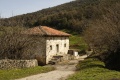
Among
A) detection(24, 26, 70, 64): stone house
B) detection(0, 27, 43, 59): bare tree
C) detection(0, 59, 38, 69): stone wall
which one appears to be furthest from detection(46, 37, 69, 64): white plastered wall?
detection(0, 59, 38, 69): stone wall

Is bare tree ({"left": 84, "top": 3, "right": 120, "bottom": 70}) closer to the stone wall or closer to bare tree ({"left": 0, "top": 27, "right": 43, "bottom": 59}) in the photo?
bare tree ({"left": 0, "top": 27, "right": 43, "bottom": 59})

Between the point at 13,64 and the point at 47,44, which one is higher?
the point at 47,44

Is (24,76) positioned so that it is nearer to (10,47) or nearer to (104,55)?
(10,47)

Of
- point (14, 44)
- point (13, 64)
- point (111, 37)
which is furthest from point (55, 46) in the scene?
point (13, 64)

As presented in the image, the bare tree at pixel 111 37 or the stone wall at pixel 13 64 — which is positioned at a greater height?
the bare tree at pixel 111 37

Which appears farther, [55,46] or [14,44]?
[55,46]

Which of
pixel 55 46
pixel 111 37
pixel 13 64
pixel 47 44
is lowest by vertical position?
pixel 13 64

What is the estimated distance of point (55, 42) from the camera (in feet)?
130

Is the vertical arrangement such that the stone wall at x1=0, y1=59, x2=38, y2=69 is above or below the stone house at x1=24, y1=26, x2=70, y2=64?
below

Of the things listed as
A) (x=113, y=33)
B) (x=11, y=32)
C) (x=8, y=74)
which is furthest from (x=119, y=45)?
(x=8, y=74)

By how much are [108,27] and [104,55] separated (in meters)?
6.25

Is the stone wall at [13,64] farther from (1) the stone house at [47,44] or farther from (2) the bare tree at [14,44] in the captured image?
(1) the stone house at [47,44]

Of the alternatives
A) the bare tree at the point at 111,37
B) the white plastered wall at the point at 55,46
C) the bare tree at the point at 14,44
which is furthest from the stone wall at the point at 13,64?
the bare tree at the point at 111,37

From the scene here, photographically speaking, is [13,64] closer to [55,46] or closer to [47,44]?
[47,44]
